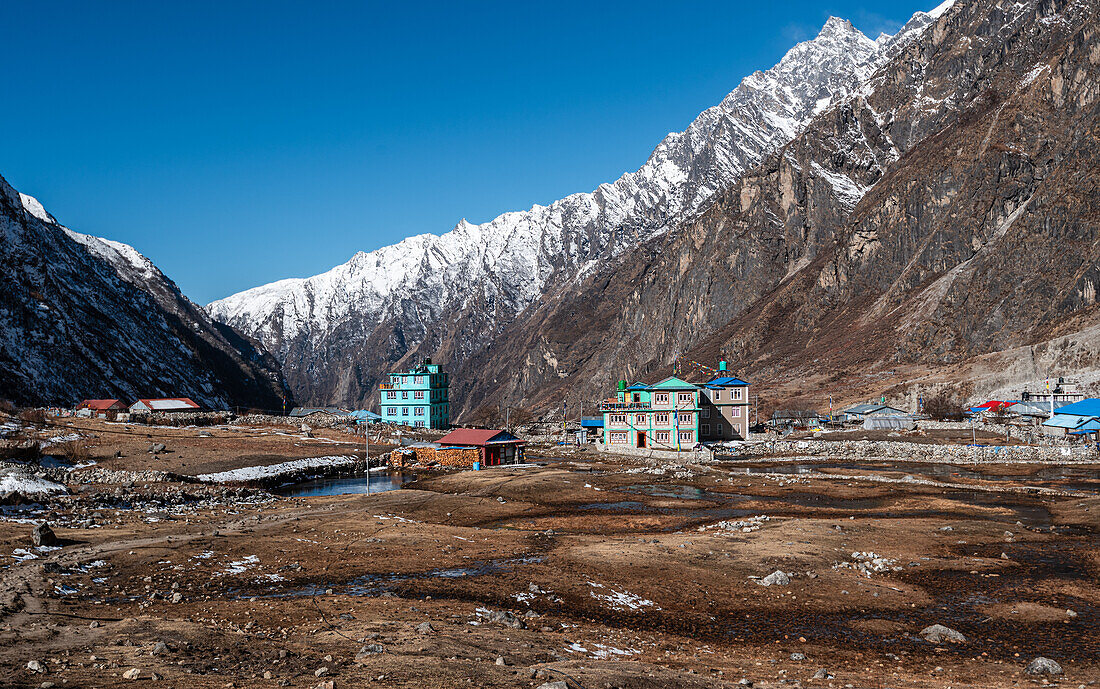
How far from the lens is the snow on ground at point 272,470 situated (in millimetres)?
71062

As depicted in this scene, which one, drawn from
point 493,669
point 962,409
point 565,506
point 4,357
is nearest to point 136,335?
point 4,357

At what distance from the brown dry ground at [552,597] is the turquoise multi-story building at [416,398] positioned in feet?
338

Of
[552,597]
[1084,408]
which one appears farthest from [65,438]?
[1084,408]

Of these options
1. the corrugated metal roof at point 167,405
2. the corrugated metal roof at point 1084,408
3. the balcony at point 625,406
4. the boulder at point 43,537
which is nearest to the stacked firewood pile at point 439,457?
the balcony at point 625,406

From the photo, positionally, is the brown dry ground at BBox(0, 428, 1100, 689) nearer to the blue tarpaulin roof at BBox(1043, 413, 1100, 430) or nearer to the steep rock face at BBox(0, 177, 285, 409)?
the blue tarpaulin roof at BBox(1043, 413, 1100, 430)

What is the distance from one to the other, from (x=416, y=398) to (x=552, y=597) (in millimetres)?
130918

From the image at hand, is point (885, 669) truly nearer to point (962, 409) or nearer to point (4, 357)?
point (962, 409)

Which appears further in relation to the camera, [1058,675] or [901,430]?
[901,430]

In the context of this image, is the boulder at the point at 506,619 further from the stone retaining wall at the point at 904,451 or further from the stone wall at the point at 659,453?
the stone retaining wall at the point at 904,451

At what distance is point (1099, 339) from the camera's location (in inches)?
4936

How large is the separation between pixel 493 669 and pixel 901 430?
11180 cm

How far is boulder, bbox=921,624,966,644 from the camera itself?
2277 centimetres

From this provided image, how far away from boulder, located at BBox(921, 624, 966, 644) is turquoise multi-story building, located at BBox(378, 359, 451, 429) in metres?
135

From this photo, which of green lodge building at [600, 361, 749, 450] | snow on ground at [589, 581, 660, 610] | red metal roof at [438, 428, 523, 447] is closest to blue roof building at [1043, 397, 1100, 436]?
green lodge building at [600, 361, 749, 450]
